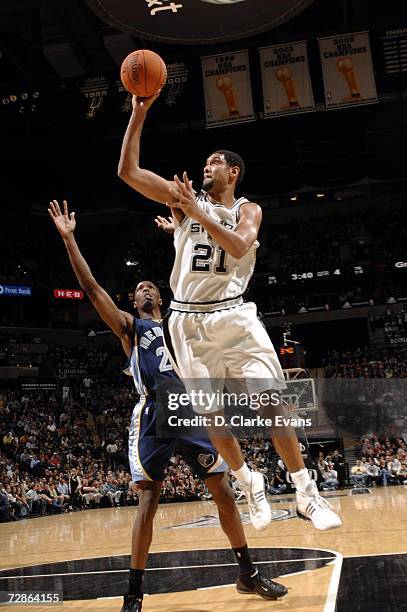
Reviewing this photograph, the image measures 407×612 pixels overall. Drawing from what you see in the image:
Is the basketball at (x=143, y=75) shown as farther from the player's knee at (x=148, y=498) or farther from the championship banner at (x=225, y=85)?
the championship banner at (x=225, y=85)

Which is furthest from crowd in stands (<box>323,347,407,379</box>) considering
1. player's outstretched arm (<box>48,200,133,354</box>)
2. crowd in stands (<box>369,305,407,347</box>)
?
player's outstretched arm (<box>48,200,133,354</box>)

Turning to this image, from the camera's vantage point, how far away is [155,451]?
4.58 meters

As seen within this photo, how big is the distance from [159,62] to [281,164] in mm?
18938

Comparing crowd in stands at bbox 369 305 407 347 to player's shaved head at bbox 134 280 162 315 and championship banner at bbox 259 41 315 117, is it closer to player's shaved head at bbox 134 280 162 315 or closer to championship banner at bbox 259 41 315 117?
championship banner at bbox 259 41 315 117

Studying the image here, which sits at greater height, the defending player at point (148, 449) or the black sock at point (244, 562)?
the defending player at point (148, 449)

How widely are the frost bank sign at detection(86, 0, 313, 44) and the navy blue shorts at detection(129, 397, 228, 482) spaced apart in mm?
10985

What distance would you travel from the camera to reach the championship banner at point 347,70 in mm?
15641

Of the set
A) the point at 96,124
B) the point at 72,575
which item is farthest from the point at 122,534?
the point at 96,124

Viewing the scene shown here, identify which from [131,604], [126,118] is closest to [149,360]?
[131,604]

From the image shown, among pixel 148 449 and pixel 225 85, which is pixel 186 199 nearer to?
pixel 148 449

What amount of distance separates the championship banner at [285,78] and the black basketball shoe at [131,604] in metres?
13.5

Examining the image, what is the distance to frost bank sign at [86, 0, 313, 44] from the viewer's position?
44.9 ft

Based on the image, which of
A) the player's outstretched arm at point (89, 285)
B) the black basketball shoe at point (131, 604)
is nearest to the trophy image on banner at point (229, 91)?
the player's outstretched arm at point (89, 285)

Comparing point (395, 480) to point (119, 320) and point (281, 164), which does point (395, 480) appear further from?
point (119, 320)
